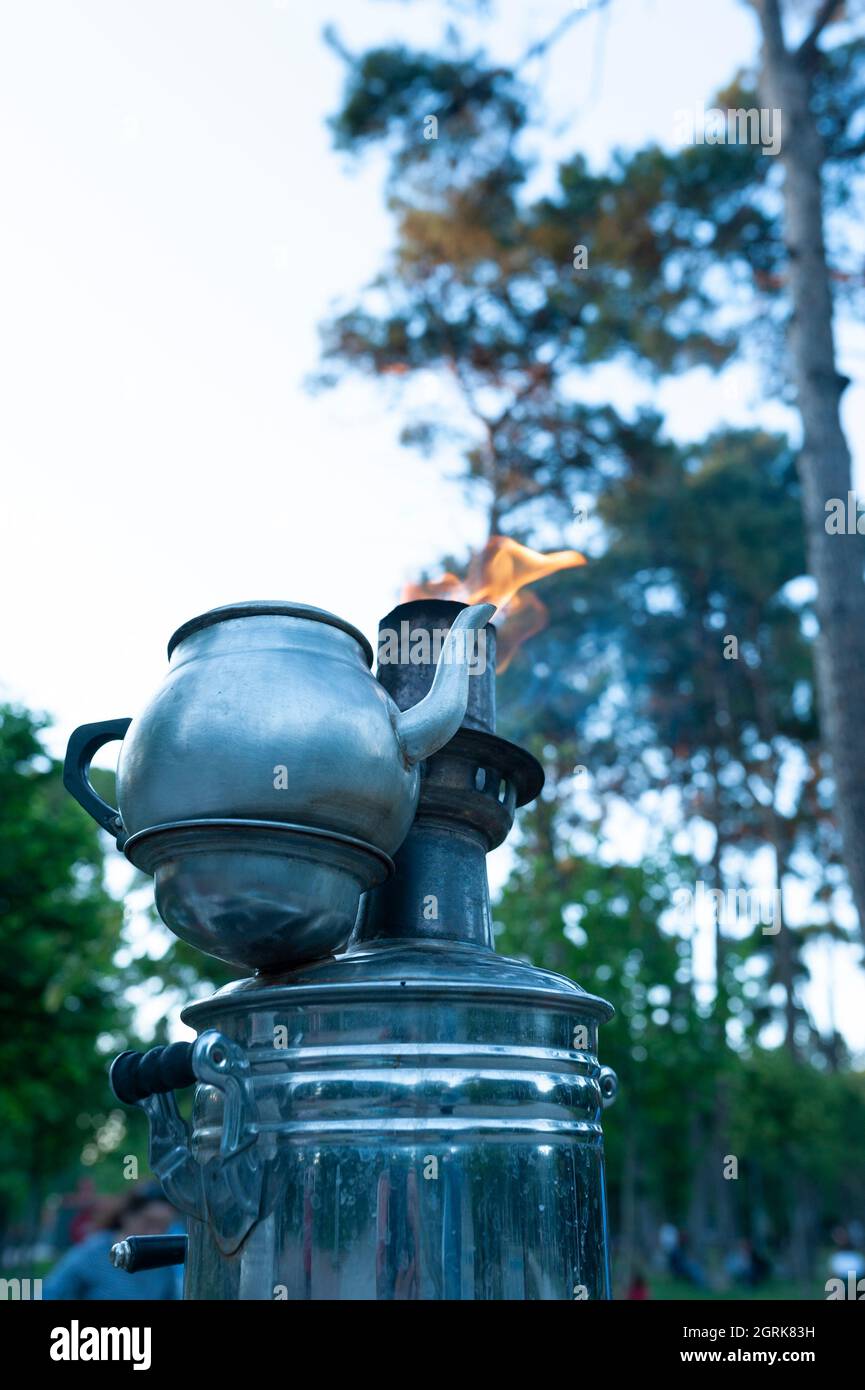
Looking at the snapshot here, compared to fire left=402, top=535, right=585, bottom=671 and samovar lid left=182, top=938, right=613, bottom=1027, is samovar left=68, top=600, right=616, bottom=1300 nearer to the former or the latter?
samovar lid left=182, top=938, right=613, bottom=1027

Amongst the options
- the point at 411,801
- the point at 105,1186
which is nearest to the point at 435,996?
the point at 411,801

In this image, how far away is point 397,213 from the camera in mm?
14648

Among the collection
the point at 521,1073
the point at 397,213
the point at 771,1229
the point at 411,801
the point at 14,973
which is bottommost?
the point at 771,1229

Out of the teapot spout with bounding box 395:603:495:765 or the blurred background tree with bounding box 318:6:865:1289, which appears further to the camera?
the blurred background tree with bounding box 318:6:865:1289

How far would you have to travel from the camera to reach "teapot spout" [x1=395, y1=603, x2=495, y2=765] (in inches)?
79.7

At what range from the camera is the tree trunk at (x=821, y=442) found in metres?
8.15

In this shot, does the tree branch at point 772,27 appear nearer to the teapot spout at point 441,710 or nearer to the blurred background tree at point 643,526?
the blurred background tree at point 643,526

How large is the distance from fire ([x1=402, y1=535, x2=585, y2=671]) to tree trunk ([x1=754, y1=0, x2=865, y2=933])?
5.52 metres

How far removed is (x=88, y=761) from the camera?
7.31 feet

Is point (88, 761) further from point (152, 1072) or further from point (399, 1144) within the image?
point (399, 1144)

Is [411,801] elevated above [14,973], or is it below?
below

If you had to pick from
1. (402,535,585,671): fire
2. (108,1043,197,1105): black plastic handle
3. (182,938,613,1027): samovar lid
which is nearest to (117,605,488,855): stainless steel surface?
(182,938,613,1027): samovar lid
